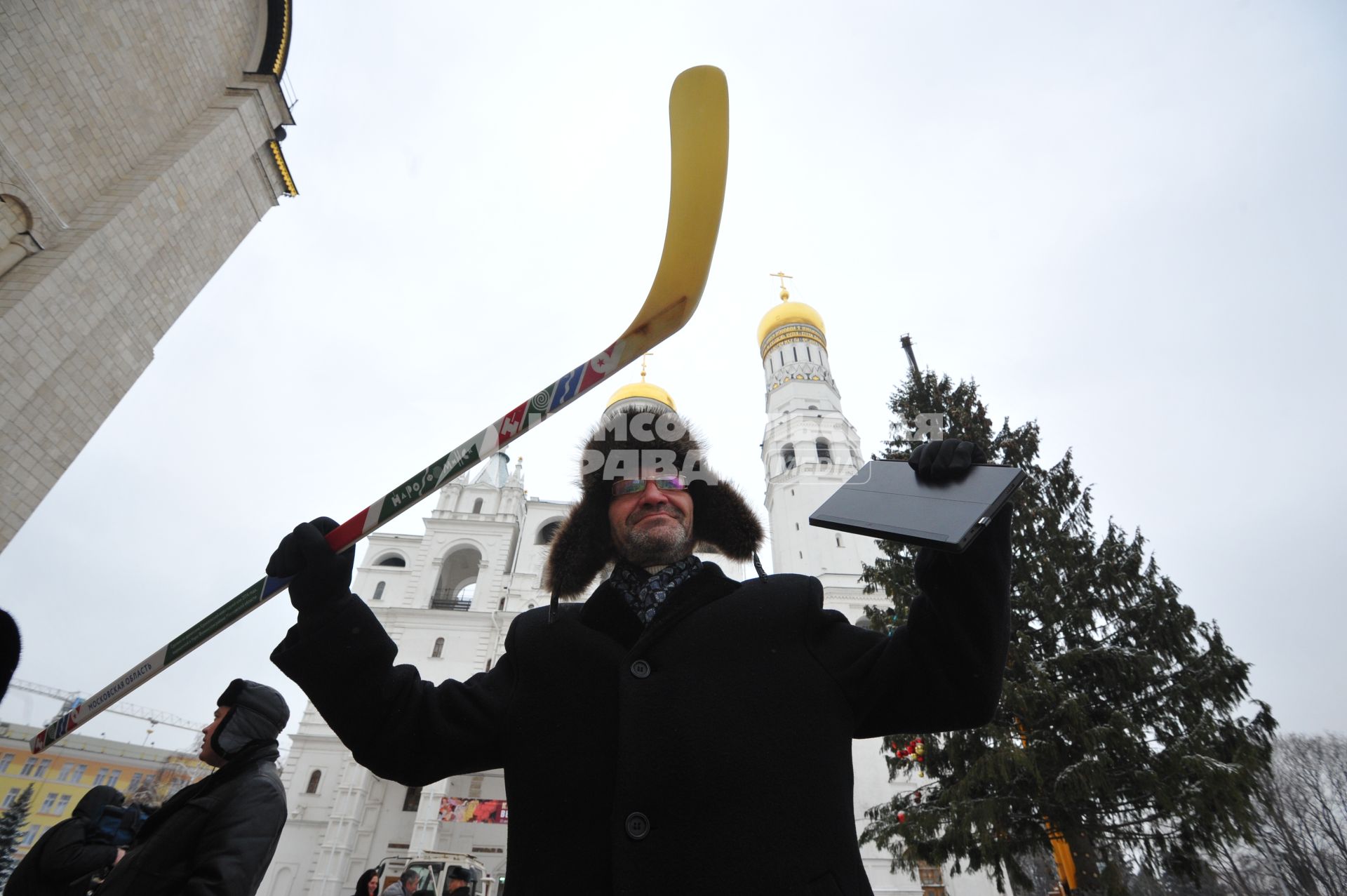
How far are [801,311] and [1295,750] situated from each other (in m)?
Answer: 31.4

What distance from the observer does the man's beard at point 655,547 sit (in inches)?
88.9

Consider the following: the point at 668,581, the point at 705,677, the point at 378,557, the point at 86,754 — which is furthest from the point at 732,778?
the point at 86,754

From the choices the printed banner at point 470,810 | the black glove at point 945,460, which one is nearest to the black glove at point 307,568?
Answer: the black glove at point 945,460

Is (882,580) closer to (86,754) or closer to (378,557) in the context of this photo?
(378,557)

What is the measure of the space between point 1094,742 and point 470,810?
17848 millimetres

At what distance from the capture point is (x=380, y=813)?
71.9ft

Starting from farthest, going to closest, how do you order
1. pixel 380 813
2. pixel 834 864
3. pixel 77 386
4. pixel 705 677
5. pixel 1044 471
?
pixel 380 813 → pixel 1044 471 → pixel 77 386 → pixel 705 677 → pixel 834 864

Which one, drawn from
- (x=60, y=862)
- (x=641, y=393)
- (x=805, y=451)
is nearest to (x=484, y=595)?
(x=641, y=393)

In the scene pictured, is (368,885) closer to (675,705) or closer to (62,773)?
(675,705)

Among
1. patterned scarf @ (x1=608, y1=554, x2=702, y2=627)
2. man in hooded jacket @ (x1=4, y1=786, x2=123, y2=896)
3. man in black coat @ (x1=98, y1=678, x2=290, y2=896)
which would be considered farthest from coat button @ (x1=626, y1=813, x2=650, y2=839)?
man in hooded jacket @ (x1=4, y1=786, x2=123, y2=896)

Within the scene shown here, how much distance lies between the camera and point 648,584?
219 cm

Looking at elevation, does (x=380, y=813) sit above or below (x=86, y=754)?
below

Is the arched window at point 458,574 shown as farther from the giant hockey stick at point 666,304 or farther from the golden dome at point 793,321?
the giant hockey stick at point 666,304

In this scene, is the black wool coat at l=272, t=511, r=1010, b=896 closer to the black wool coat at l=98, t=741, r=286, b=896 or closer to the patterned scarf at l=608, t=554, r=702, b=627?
the patterned scarf at l=608, t=554, r=702, b=627
